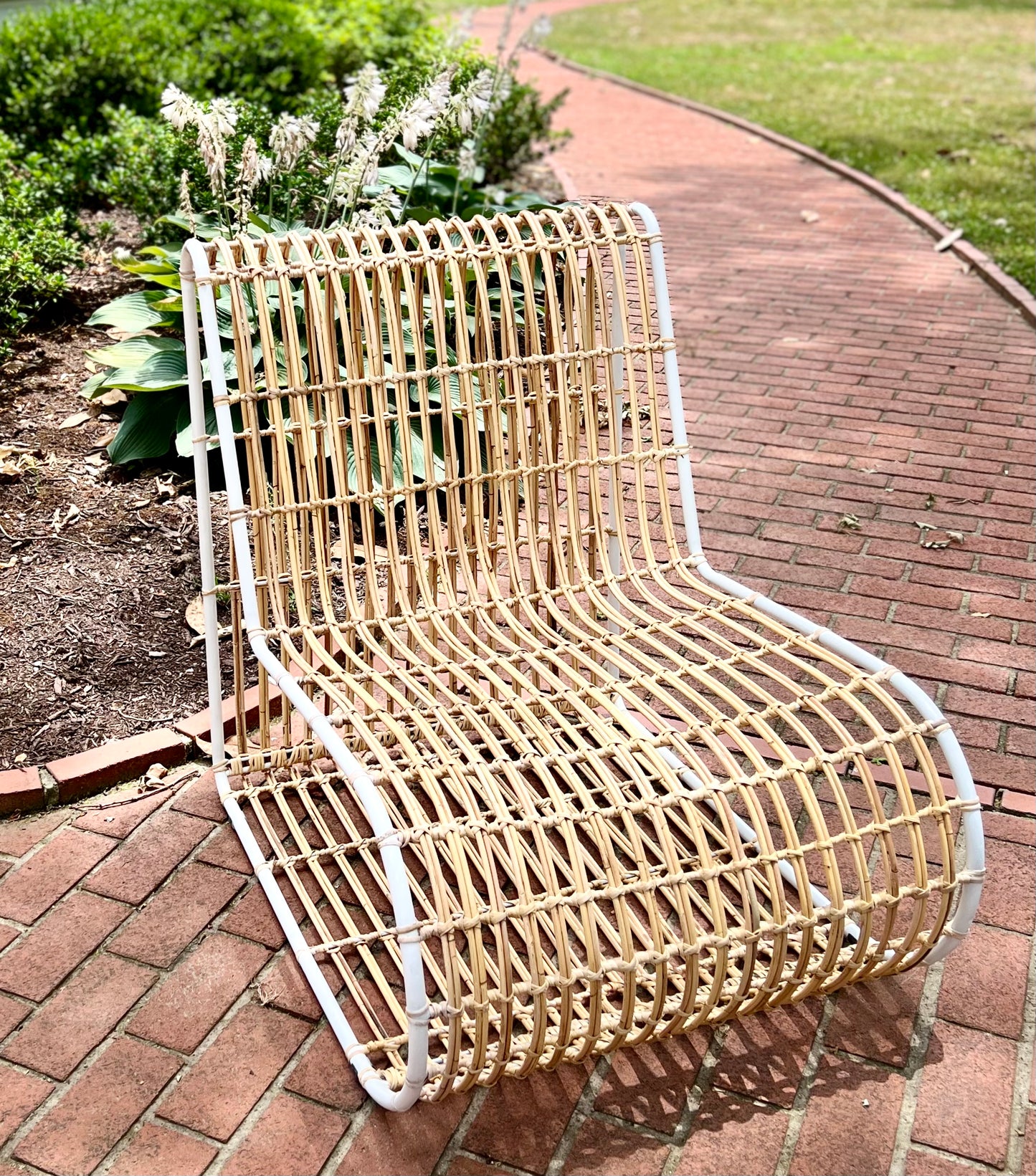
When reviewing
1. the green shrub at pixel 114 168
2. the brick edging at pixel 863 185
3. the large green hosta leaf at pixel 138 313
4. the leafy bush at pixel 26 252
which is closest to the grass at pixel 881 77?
the brick edging at pixel 863 185

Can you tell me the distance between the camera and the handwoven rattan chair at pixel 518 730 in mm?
2102

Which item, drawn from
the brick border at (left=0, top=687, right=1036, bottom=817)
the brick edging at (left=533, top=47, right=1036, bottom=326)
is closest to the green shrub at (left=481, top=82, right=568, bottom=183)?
the brick edging at (left=533, top=47, right=1036, bottom=326)

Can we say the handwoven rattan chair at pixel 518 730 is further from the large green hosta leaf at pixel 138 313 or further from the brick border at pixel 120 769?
the large green hosta leaf at pixel 138 313

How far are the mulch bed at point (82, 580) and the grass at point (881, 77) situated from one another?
4.90 meters

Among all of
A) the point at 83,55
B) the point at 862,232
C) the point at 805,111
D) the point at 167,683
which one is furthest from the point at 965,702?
the point at 805,111

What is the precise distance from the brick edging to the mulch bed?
78.5 inches

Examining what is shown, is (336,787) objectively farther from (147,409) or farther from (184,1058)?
(147,409)

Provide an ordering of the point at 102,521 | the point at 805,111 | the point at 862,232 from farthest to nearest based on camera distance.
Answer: the point at 805,111 < the point at 862,232 < the point at 102,521

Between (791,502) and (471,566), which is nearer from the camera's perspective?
(471,566)

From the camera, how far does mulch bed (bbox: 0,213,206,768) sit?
3104 millimetres

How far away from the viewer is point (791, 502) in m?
4.39

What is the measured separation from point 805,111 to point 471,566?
9296 mm

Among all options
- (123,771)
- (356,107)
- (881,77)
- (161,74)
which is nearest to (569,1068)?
(123,771)

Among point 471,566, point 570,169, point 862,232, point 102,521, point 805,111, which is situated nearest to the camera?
point 471,566
